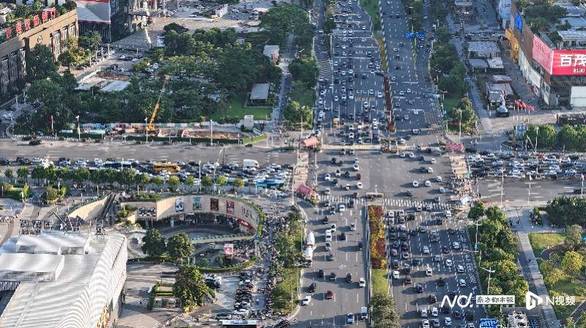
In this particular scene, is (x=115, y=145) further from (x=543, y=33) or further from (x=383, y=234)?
(x=543, y=33)

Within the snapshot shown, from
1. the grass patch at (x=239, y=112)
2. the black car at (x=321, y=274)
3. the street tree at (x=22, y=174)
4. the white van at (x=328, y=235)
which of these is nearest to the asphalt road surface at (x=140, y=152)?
the street tree at (x=22, y=174)

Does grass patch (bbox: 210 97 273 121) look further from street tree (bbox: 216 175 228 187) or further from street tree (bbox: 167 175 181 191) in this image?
street tree (bbox: 167 175 181 191)

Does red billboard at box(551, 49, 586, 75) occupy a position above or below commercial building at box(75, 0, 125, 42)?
above

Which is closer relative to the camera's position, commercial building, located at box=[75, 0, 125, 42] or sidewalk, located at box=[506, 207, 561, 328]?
sidewalk, located at box=[506, 207, 561, 328]

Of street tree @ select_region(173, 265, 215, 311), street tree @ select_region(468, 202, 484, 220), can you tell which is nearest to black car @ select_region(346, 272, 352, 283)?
street tree @ select_region(173, 265, 215, 311)

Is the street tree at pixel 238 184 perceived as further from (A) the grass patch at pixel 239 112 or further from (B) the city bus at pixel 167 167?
(A) the grass patch at pixel 239 112
